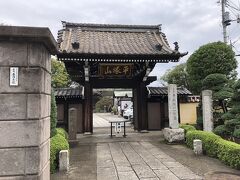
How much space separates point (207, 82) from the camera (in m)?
15.5

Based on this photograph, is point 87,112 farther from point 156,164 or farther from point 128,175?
point 128,175

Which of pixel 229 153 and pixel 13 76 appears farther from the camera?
pixel 229 153

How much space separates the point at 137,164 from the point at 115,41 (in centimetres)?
1109

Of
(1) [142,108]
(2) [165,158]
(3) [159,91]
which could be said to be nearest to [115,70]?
(1) [142,108]

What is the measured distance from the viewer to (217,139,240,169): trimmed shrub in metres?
7.69

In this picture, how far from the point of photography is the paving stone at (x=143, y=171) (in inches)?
275

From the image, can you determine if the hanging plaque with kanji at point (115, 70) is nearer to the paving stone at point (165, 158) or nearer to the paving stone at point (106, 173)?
the paving stone at point (165, 158)

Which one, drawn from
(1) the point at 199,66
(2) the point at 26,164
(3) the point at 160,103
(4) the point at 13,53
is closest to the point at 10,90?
(4) the point at 13,53

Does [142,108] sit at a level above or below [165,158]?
above

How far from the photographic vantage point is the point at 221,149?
8758 mm

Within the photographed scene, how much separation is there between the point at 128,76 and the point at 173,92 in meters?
4.51

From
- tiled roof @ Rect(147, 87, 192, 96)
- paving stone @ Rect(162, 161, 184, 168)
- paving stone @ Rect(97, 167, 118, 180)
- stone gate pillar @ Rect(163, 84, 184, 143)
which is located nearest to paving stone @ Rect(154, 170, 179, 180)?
paving stone @ Rect(162, 161, 184, 168)

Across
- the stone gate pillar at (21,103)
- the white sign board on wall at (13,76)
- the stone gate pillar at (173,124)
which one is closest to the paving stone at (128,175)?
the stone gate pillar at (21,103)

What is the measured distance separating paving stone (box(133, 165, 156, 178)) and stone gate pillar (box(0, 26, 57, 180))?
→ 348 cm
